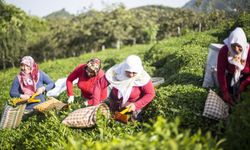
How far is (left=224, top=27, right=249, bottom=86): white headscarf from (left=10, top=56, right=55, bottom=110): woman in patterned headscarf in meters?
3.63

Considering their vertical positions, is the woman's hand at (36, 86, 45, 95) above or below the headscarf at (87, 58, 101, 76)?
below

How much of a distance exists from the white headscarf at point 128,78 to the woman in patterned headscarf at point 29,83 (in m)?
2.07

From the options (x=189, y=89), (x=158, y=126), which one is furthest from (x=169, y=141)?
(x=189, y=89)

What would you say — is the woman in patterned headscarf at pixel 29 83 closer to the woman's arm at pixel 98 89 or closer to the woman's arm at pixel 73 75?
the woman's arm at pixel 73 75

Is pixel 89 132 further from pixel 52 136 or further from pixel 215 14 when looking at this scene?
pixel 215 14

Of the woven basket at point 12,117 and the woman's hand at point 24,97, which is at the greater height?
the woman's hand at point 24,97

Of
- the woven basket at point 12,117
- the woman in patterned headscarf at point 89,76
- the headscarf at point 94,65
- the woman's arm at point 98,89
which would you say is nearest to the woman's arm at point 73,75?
the woman in patterned headscarf at point 89,76

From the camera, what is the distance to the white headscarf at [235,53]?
4.71m

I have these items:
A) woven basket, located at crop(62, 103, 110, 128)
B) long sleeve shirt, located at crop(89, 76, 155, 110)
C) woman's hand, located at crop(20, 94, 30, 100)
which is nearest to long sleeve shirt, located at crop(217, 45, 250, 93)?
long sleeve shirt, located at crop(89, 76, 155, 110)

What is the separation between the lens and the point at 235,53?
4.85 meters

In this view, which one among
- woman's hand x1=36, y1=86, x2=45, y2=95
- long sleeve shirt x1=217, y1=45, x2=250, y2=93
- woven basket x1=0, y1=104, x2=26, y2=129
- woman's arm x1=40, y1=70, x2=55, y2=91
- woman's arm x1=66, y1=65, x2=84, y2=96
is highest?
long sleeve shirt x1=217, y1=45, x2=250, y2=93

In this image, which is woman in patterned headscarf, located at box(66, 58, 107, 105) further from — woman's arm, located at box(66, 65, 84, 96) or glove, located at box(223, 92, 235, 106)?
glove, located at box(223, 92, 235, 106)

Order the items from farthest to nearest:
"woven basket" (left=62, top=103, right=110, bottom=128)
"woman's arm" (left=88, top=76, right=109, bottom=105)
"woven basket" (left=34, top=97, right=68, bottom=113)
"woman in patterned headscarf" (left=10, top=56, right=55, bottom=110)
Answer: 1. "woman in patterned headscarf" (left=10, top=56, right=55, bottom=110)
2. "woven basket" (left=34, top=97, right=68, bottom=113)
3. "woman's arm" (left=88, top=76, right=109, bottom=105)
4. "woven basket" (left=62, top=103, right=110, bottom=128)

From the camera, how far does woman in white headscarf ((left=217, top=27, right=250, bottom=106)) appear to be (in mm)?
4746
